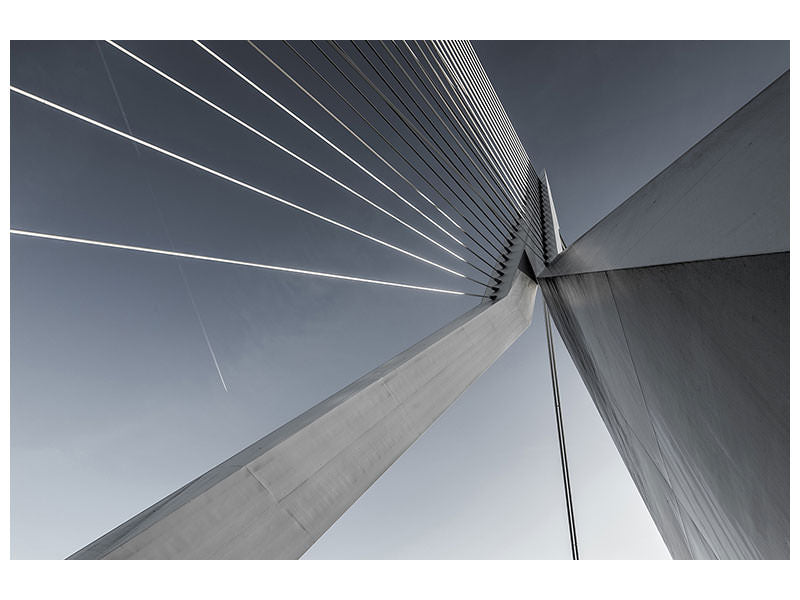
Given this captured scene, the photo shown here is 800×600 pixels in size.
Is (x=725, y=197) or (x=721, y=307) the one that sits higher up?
(x=725, y=197)

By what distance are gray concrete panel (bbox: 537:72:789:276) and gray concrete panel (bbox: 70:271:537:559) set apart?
1.19 m

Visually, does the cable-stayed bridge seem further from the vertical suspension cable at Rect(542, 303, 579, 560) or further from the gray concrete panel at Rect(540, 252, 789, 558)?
the vertical suspension cable at Rect(542, 303, 579, 560)

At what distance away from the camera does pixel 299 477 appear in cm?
142

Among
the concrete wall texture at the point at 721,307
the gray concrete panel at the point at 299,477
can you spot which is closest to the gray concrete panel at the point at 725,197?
the concrete wall texture at the point at 721,307

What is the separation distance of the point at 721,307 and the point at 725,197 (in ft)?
1.10

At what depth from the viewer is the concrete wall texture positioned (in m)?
1.08

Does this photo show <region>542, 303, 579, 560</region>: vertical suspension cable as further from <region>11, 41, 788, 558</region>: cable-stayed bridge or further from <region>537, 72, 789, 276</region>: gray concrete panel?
<region>537, 72, 789, 276</region>: gray concrete panel

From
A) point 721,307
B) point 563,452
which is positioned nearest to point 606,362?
point 563,452

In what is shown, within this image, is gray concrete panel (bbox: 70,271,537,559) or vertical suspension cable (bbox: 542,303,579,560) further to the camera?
vertical suspension cable (bbox: 542,303,579,560)

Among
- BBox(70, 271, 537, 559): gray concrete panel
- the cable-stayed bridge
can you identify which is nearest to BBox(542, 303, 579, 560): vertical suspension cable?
the cable-stayed bridge

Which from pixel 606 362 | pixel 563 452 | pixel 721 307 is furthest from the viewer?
pixel 563 452

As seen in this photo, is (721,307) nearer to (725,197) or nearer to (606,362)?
(725,197)

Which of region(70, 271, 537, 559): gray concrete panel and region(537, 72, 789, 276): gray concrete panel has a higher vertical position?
region(537, 72, 789, 276): gray concrete panel
